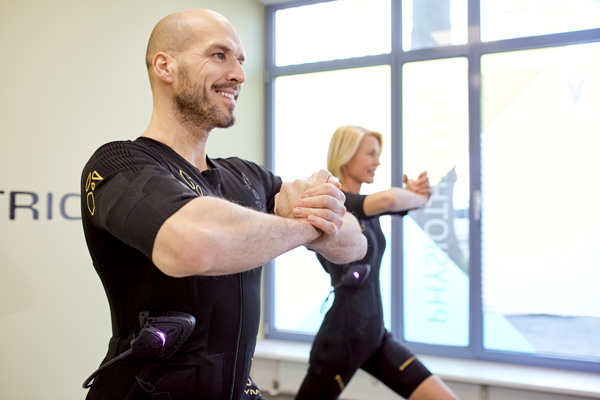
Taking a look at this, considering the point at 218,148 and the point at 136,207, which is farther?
the point at 218,148

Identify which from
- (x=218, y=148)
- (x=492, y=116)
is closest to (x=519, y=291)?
(x=492, y=116)

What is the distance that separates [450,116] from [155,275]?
3313 mm

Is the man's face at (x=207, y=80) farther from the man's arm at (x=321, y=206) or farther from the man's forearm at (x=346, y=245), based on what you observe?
the man's forearm at (x=346, y=245)

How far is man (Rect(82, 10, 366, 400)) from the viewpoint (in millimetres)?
895

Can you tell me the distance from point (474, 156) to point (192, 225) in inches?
133

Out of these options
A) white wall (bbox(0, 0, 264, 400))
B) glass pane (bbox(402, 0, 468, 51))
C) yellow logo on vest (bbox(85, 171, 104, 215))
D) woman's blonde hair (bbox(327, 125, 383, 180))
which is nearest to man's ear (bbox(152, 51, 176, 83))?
yellow logo on vest (bbox(85, 171, 104, 215))

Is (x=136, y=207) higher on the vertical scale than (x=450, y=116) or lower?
lower

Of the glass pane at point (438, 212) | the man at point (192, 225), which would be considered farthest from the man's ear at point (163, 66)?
the glass pane at point (438, 212)

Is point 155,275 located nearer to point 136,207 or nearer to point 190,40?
point 136,207

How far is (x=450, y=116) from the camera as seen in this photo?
401 centimetres

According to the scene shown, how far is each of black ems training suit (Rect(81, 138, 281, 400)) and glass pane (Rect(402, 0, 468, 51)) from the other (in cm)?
327

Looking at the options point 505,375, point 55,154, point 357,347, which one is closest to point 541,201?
point 505,375

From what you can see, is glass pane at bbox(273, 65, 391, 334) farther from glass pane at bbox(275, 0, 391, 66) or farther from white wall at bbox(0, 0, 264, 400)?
white wall at bbox(0, 0, 264, 400)

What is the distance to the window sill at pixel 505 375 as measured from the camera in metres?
3.23
